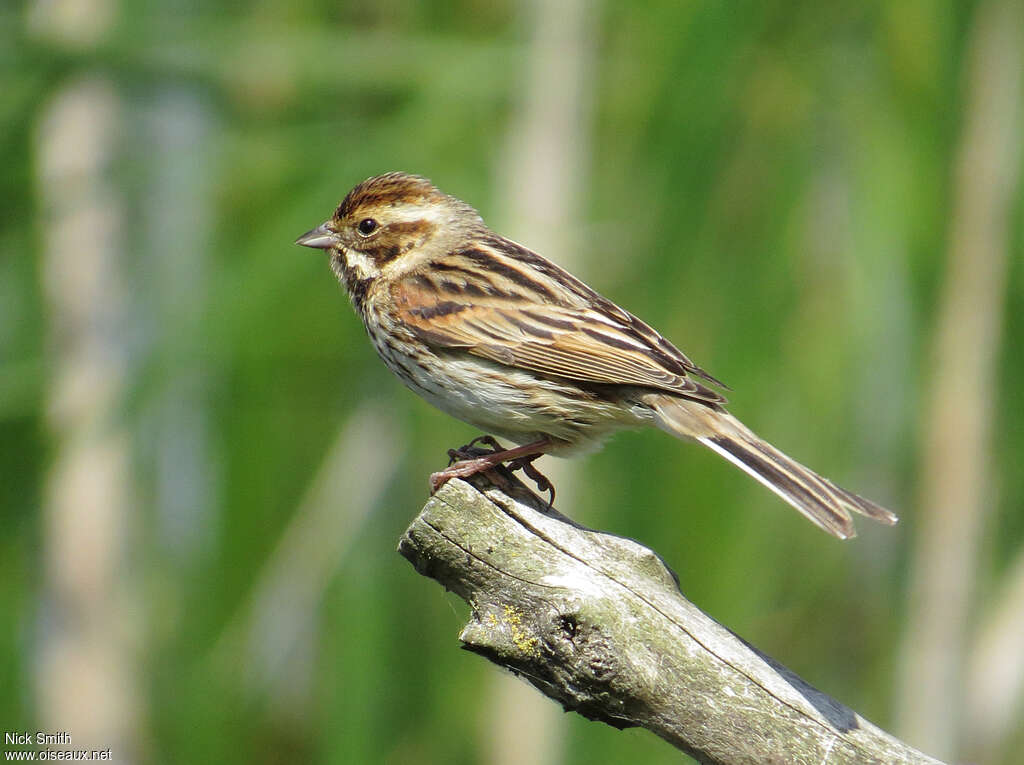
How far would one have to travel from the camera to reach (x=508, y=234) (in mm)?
5258

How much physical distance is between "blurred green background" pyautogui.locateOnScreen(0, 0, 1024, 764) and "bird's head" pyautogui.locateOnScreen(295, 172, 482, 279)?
1.18ft

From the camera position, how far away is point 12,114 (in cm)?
498

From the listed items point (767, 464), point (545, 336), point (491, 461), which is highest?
point (545, 336)

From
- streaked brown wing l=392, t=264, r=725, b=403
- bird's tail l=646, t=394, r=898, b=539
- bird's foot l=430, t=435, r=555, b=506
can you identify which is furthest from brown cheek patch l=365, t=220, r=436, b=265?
bird's tail l=646, t=394, r=898, b=539

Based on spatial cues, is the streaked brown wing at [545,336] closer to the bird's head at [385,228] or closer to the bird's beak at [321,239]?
the bird's head at [385,228]

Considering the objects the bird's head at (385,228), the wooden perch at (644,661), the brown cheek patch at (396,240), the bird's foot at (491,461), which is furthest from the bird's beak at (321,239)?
the wooden perch at (644,661)

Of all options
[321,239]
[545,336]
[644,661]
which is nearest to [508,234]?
[321,239]

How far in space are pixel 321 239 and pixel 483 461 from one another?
4.75 feet

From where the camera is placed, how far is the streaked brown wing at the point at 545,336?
3875 mm

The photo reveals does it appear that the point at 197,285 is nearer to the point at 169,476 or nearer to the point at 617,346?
Answer: the point at 169,476

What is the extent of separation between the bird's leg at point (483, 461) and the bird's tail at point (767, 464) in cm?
37

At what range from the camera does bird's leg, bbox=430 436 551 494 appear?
3588 millimetres

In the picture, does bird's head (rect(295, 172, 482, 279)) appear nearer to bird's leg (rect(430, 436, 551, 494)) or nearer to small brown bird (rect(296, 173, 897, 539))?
small brown bird (rect(296, 173, 897, 539))

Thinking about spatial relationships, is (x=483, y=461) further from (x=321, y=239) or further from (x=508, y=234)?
(x=508, y=234)
